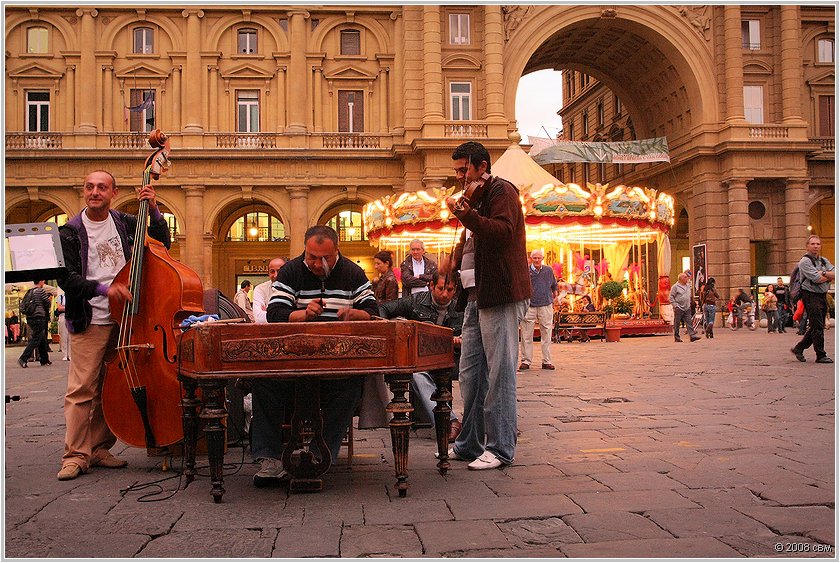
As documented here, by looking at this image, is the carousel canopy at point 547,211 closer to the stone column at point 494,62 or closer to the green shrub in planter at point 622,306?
the green shrub in planter at point 622,306

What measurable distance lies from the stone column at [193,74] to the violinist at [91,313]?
2913cm

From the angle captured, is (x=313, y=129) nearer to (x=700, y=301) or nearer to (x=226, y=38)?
(x=226, y=38)

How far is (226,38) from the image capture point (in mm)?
34375

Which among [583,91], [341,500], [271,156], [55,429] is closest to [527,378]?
[55,429]

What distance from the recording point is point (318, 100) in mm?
34281

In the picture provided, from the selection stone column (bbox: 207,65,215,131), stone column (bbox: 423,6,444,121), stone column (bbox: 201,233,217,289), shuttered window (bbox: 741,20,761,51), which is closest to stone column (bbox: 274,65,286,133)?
stone column (bbox: 207,65,215,131)

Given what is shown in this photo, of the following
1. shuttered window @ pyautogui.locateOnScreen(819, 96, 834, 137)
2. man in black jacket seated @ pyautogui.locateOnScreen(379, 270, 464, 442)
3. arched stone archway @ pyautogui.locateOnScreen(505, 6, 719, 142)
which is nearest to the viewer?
man in black jacket seated @ pyautogui.locateOnScreen(379, 270, 464, 442)

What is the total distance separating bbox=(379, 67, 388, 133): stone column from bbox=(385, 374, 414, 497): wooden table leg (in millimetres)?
30910

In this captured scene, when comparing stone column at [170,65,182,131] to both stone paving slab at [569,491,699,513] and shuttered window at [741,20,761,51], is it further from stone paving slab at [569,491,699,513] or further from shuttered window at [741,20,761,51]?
stone paving slab at [569,491,699,513]

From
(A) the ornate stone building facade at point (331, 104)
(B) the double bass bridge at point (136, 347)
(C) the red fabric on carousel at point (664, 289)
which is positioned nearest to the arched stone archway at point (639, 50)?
(A) the ornate stone building facade at point (331, 104)

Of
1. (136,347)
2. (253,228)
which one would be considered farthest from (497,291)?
(253,228)

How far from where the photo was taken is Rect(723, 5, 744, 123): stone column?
33875 millimetres

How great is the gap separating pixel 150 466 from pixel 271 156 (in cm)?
2879

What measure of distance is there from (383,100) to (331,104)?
7.22 feet
